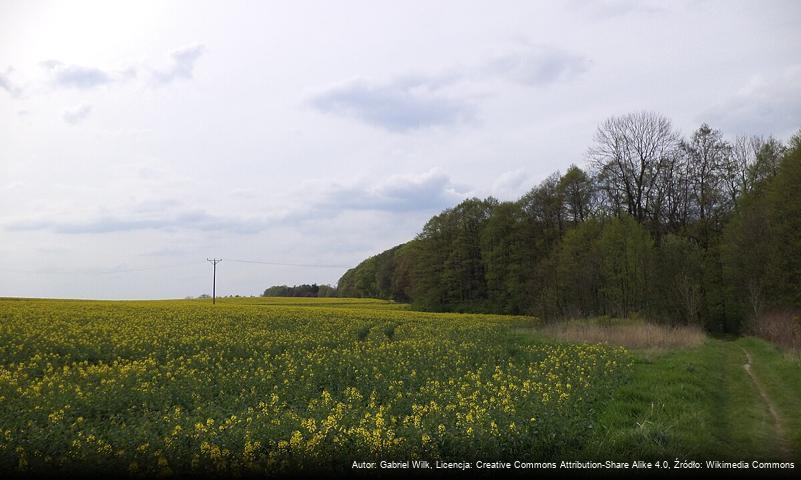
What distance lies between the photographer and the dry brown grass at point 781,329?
1914cm

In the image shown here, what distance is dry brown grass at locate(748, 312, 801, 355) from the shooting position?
19.1 m

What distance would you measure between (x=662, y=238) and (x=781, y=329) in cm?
1944

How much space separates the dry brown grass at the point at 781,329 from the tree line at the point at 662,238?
1.12m

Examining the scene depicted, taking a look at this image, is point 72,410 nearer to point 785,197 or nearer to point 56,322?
point 56,322

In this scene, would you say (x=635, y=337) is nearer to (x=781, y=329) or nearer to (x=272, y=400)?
(x=781, y=329)

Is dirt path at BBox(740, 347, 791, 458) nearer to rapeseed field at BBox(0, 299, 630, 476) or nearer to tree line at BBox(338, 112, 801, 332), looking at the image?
rapeseed field at BBox(0, 299, 630, 476)

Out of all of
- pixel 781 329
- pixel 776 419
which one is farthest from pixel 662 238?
pixel 776 419

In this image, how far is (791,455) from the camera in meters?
7.79

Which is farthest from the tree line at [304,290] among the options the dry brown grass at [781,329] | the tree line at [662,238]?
the dry brown grass at [781,329]

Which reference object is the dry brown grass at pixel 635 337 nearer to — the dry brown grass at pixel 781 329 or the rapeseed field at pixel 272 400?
the dry brown grass at pixel 781 329

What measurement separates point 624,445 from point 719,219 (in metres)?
41.1

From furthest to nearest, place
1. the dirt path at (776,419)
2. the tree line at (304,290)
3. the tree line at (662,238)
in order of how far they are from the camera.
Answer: the tree line at (304,290)
the tree line at (662,238)
the dirt path at (776,419)

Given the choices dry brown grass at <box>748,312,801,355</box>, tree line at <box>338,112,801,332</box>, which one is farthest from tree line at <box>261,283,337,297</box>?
dry brown grass at <box>748,312,801,355</box>

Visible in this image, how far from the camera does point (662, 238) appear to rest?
4188cm
